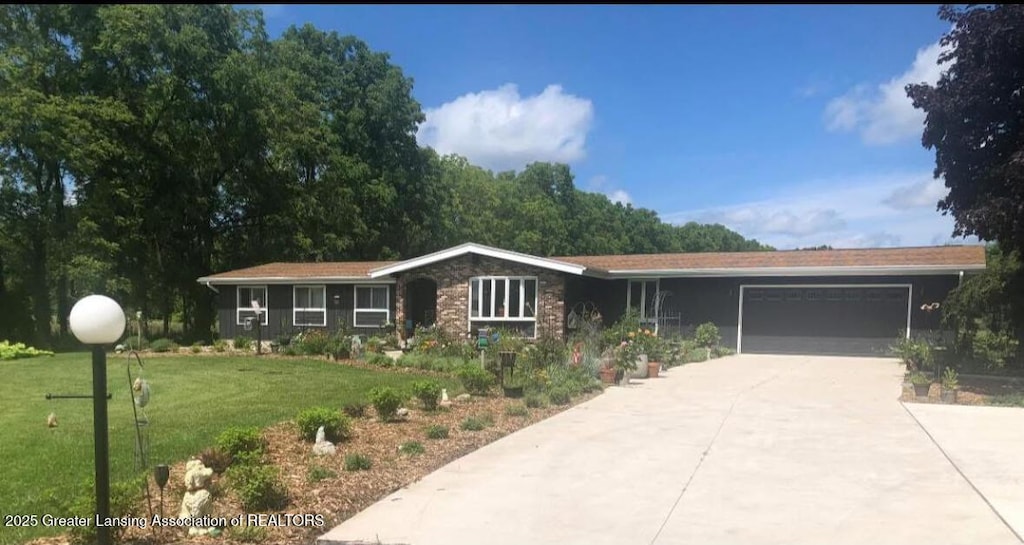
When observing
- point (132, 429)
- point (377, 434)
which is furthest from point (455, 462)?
point (132, 429)

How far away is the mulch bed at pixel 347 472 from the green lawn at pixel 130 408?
62 cm

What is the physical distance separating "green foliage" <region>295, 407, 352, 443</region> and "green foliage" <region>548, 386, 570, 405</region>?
3.63m

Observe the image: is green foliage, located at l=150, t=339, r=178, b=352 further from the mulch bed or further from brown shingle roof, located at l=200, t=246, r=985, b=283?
the mulch bed

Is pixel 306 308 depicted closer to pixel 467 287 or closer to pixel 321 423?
pixel 467 287

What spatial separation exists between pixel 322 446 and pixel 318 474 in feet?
2.83

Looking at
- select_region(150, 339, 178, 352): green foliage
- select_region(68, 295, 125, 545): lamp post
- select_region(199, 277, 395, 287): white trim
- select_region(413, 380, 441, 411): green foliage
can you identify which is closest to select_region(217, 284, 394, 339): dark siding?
select_region(199, 277, 395, 287): white trim

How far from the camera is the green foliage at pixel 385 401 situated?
24.7 ft

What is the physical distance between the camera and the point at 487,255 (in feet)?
62.7

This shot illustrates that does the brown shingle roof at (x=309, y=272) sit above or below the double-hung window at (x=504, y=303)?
above

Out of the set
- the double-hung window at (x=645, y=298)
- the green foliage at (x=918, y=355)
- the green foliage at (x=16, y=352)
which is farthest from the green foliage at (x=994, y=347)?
the green foliage at (x=16, y=352)

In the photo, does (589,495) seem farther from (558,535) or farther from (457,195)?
(457,195)

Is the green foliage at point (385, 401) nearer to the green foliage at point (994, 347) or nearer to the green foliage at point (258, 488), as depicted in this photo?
the green foliage at point (258, 488)

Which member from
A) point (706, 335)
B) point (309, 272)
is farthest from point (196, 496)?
point (309, 272)

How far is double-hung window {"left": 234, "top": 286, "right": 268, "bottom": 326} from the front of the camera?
76.9 ft
